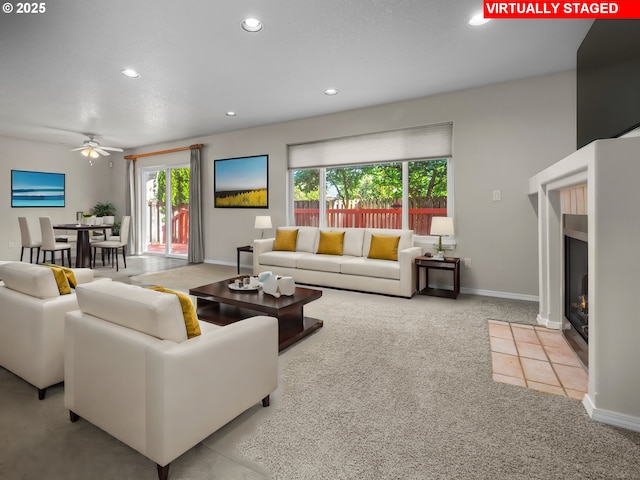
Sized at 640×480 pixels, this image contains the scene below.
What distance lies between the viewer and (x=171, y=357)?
53.0 inches

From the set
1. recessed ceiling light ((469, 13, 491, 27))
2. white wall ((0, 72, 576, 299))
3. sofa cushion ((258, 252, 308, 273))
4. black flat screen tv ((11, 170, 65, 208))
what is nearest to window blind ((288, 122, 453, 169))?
white wall ((0, 72, 576, 299))

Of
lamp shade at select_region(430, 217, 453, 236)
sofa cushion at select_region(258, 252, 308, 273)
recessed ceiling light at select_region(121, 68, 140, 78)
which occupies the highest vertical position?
recessed ceiling light at select_region(121, 68, 140, 78)

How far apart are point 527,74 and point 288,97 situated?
2.96m

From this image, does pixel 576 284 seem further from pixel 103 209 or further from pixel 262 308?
pixel 103 209

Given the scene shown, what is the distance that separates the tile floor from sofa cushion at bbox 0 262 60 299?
113 inches

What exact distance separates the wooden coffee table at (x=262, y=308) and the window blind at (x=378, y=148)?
9.14ft

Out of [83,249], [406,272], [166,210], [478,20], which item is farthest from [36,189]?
[478,20]

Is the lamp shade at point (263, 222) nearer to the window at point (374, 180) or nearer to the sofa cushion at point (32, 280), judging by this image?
the window at point (374, 180)

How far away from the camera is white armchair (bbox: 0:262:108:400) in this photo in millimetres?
1977

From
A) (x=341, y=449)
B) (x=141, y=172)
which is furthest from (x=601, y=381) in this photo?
(x=141, y=172)

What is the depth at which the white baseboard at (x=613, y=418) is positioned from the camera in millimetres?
1756

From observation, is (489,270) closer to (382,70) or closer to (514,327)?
(514,327)

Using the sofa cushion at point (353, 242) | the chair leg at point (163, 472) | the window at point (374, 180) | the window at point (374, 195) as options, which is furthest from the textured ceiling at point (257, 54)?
the chair leg at point (163, 472)

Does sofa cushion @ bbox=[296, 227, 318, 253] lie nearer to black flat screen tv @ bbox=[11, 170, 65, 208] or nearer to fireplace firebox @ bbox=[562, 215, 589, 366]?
fireplace firebox @ bbox=[562, 215, 589, 366]
